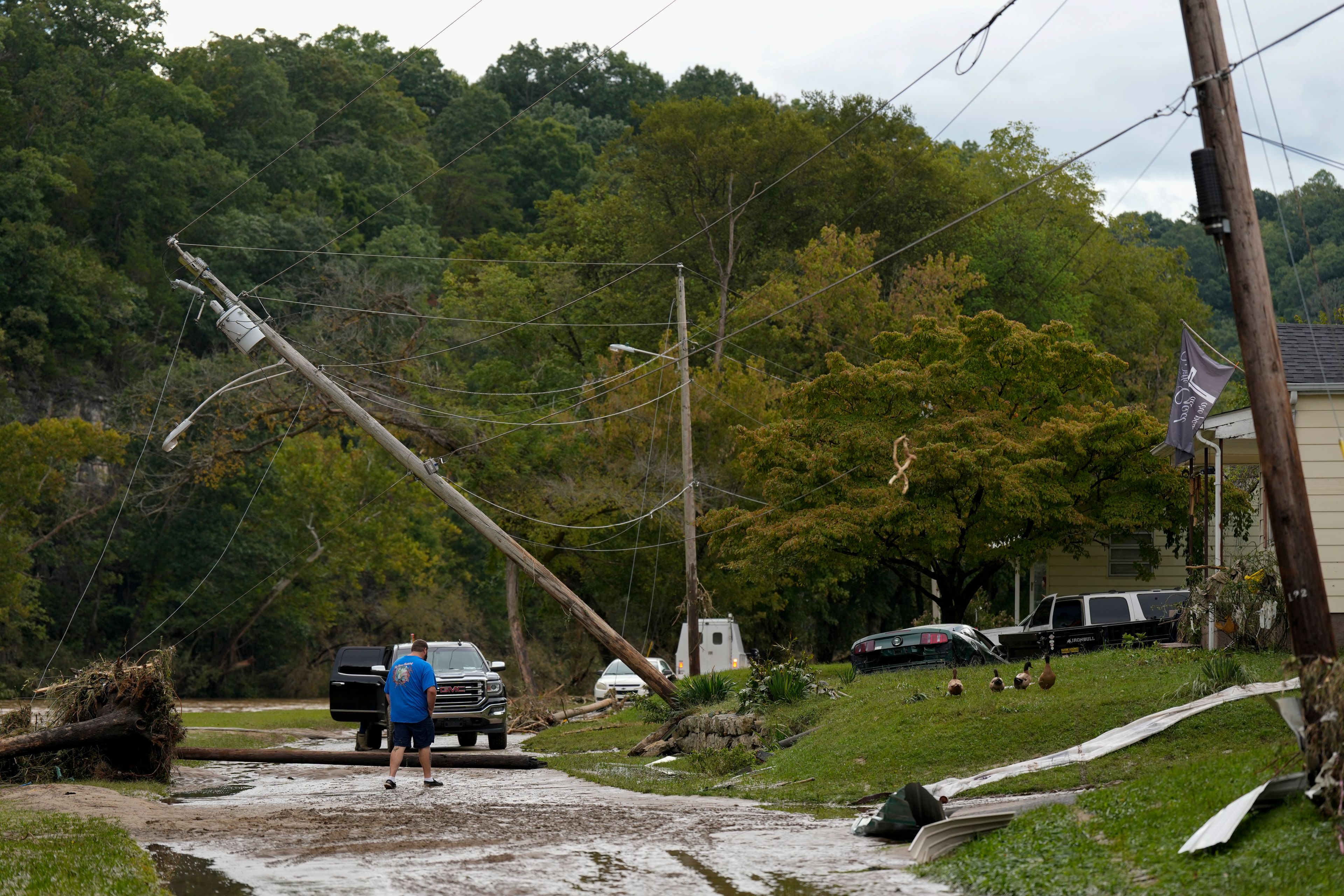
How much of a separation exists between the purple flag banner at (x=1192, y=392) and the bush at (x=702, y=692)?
27.1ft

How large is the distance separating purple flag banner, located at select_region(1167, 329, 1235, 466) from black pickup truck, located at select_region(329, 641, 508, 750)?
11.4 meters

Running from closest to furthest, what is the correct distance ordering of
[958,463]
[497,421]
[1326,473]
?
[1326,473] < [958,463] < [497,421]

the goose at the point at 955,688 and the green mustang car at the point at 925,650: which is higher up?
the green mustang car at the point at 925,650

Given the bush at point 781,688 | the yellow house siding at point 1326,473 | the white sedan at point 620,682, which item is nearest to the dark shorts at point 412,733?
the bush at point 781,688

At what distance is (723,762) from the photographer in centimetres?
1753

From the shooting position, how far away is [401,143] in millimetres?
86250

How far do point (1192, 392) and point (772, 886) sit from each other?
522 inches

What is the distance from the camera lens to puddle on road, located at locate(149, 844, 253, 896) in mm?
8688

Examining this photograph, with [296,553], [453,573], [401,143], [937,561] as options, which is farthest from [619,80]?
[937,561]

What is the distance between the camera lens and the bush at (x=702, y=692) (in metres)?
22.8

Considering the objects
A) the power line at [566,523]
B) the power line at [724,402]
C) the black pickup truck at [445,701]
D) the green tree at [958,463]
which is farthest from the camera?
the power line at [724,402]

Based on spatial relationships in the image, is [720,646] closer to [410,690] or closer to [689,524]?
[689,524]

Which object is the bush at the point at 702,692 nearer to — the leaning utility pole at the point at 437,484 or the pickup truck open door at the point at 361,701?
the leaning utility pole at the point at 437,484

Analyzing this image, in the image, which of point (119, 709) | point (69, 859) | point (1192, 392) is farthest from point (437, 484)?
point (69, 859)
